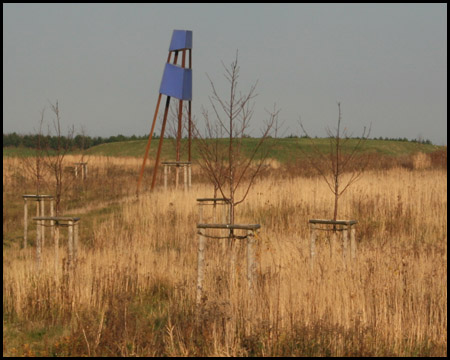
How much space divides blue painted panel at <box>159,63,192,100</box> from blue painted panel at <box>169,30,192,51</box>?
25.6 inches

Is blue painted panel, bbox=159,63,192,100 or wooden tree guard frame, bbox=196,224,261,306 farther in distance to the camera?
blue painted panel, bbox=159,63,192,100

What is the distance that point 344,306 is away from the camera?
532 centimetres

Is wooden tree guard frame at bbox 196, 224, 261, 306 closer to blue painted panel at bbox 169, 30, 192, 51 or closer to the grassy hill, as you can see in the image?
blue painted panel at bbox 169, 30, 192, 51

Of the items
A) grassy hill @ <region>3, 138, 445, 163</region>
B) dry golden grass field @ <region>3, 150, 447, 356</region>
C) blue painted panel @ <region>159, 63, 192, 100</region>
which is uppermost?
blue painted panel @ <region>159, 63, 192, 100</region>

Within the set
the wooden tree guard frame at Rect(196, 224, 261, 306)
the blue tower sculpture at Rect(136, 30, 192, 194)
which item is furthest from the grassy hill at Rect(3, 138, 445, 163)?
the wooden tree guard frame at Rect(196, 224, 261, 306)

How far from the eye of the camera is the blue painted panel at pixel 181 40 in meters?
17.9

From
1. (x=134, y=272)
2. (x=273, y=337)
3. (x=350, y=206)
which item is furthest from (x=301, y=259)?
(x=350, y=206)

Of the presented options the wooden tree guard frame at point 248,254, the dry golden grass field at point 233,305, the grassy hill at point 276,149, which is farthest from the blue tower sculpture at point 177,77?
the grassy hill at point 276,149

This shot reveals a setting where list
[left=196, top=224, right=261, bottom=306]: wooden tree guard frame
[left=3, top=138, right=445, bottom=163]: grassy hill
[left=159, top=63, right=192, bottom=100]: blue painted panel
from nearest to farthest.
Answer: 1. [left=196, top=224, right=261, bottom=306]: wooden tree guard frame
2. [left=159, top=63, right=192, bottom=100]: blue painted panel
3. [left=3, top=138, right=445, bottom=163]: grassy hill

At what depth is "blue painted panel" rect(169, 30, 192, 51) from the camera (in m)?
17.9

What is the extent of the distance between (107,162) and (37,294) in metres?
29.9

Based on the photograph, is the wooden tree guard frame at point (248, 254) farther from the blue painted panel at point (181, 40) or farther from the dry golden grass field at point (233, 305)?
the blue painted panel at point (181, 40)

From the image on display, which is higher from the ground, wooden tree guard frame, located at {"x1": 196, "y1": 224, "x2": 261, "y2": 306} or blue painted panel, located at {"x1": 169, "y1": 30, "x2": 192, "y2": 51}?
blue painted panel, located at {"x1": 169, "y1": 30, "x2": 192, "y2": 51}

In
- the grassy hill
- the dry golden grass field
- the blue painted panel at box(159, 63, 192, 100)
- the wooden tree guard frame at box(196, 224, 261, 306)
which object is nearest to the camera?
the dry golden grass field
